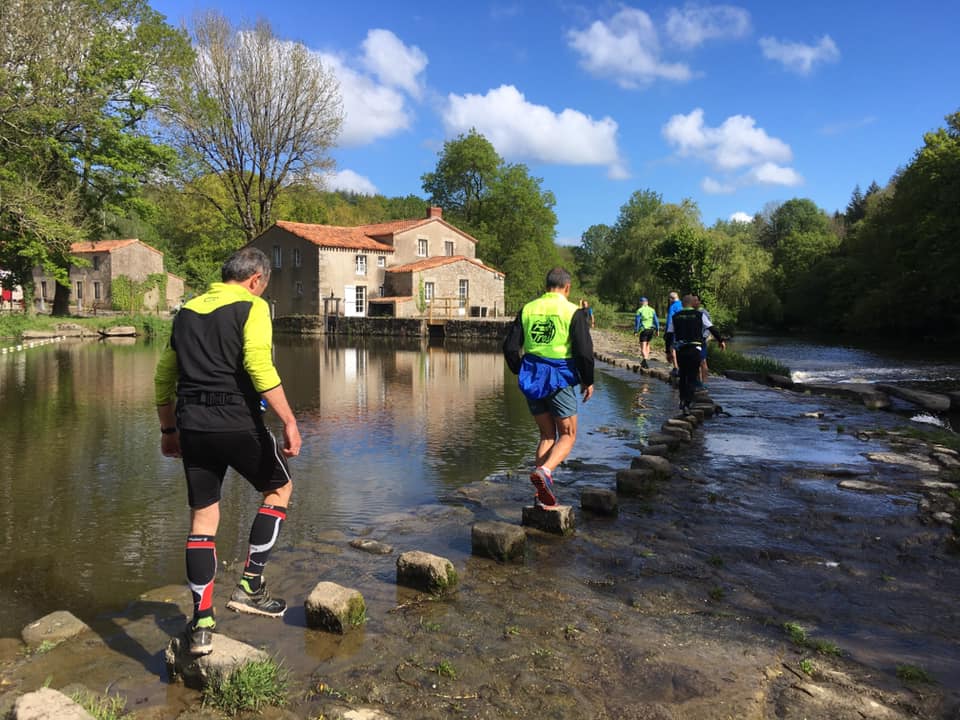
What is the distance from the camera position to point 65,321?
114ft

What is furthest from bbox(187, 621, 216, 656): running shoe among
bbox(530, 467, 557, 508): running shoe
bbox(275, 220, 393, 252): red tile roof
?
bbox(275, 220, 393, 252): red tile roof

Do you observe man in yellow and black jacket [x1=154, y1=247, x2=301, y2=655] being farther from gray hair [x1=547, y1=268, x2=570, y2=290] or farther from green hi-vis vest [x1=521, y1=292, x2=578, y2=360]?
gray hair [x1=547, y1=268, x2=570, y2=290]

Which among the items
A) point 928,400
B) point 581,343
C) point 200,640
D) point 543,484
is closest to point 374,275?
point 928,400

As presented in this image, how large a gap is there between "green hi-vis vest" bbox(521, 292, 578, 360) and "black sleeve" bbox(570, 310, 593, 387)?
2.0 inches

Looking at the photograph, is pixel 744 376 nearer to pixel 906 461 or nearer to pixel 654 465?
pixel 906 461

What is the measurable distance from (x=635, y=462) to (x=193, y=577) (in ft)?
16.4

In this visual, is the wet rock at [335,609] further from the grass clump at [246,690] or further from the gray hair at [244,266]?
the gray hair at [244,266]

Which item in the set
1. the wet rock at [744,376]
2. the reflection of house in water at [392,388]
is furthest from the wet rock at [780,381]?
the reflection of house in water at [392,388]

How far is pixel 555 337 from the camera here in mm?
5715

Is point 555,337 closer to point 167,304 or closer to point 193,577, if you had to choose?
point 193,577

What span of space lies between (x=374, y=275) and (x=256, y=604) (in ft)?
157

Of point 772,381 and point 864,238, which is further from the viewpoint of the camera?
point 864,238

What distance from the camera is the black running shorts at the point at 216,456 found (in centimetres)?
366

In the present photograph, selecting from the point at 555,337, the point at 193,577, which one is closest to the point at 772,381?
the point at 555,337
